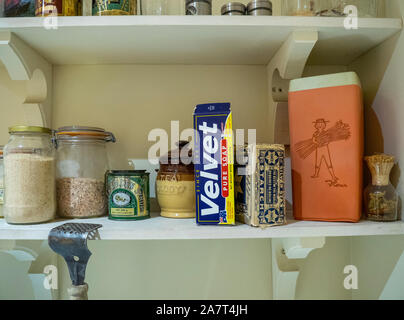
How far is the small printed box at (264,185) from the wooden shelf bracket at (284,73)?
0.19 metres

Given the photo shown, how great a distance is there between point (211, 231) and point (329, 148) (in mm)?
307

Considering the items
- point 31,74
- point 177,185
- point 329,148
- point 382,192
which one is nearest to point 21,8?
point 31,74

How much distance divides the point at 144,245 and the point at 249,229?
1.30ft

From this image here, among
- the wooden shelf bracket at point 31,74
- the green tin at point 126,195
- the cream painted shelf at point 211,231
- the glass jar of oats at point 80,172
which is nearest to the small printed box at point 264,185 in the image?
the cream painted shelf at point 211,231

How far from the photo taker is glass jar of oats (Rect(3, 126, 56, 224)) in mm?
660

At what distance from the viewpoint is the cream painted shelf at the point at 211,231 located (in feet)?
2.06

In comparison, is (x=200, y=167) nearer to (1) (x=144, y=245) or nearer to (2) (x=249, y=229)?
(2) (x=249, y=229)

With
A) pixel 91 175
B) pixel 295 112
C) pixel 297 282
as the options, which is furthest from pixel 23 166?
pixel 297 282

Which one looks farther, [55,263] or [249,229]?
[55,263]

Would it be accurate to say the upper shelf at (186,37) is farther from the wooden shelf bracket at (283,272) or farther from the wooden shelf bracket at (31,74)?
the wooden shelf bracket at (283,272)

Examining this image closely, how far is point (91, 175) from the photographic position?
755 millimetres
